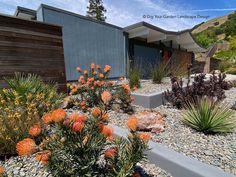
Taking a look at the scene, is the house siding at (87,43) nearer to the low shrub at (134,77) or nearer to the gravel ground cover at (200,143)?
the low shrub at (134,77)

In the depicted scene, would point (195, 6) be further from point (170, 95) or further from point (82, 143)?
point (82, 143)

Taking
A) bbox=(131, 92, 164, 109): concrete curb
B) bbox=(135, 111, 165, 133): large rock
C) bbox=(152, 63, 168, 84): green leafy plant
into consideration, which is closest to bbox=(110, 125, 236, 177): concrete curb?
bbox=(135, 111, 165, 133): large rock

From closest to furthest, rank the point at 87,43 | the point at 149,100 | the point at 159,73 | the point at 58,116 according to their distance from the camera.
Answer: the point at 58,116
the point at 149,100
the point at 159,73
the point at 87,43

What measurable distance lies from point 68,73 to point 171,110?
431 centimetres

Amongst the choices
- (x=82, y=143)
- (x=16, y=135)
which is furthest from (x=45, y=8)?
(x=82, y=143)

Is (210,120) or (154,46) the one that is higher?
(154,46)

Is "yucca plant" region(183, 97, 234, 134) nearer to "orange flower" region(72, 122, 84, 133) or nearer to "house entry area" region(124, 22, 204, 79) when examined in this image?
"orange flower" region(72, 122, 84, 133)

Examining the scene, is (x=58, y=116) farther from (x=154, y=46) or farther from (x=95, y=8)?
(x=95, y=8)

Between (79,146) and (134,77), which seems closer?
(79,146)

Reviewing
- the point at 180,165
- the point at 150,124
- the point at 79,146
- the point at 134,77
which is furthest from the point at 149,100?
the point at 79,146

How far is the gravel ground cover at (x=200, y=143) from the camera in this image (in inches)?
72.1

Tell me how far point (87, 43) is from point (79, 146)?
252 inches

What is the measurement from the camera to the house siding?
625 cm

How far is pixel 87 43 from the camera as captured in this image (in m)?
6.96
